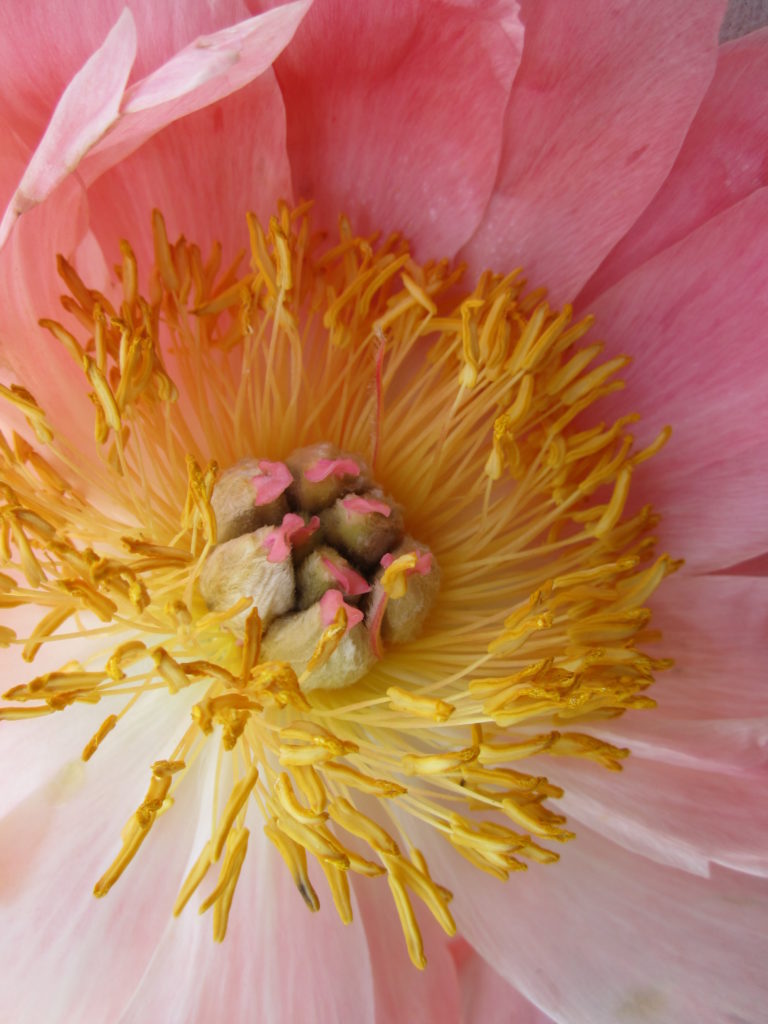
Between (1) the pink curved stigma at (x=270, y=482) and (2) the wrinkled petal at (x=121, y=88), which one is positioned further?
(1) the pink curved stigma at (x=270, y=482)

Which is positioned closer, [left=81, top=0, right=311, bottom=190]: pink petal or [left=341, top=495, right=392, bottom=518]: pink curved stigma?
[left=81, top=0, right=311, bottom=190]: pink petal

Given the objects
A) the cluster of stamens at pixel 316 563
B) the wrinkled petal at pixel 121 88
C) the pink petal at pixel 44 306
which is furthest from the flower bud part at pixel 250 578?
the wrinkled petal at pixel 121 88

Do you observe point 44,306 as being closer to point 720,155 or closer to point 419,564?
point 419,564

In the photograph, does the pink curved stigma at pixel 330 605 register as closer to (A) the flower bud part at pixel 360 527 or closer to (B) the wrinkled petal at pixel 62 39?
(A) the flower bud part at pixel 360 527

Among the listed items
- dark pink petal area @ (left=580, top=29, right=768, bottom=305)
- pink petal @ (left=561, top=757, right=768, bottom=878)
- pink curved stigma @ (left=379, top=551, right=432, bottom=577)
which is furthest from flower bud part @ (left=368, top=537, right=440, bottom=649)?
dark pink petal area @ (left=580, top=29, right=768, bottom=305)

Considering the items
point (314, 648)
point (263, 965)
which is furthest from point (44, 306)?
point (263, 965)

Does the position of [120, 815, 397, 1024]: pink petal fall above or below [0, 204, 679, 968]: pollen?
below

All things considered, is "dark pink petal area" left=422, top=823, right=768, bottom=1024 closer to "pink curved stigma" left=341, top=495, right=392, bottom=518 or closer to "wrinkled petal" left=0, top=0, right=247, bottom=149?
"pink curved stigma" left=341, top=495, right=392, bottom=518
